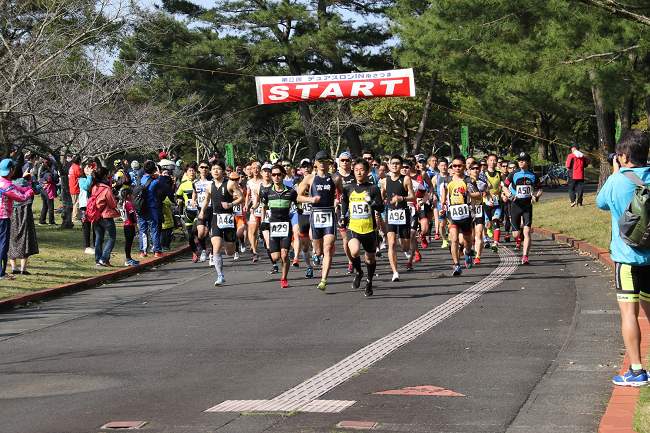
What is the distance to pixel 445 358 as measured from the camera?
275 inches

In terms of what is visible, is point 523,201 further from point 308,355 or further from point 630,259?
point 630,259

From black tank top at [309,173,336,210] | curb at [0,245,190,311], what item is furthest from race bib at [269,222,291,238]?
curb at [0,245,190,311]

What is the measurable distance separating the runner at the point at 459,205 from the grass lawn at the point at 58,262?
6341mm

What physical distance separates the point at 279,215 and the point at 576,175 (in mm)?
14787

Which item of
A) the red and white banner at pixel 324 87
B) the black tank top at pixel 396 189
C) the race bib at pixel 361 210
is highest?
the red and white banner at pixel 324 87

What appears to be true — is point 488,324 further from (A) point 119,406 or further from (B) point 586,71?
(B) point 586,71

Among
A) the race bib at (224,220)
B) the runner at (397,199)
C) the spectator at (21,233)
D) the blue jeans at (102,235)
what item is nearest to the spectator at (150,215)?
the blue jeans at (102,235)

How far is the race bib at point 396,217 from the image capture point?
41.6 ft

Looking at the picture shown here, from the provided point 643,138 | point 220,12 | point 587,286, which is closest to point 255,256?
point 587,286

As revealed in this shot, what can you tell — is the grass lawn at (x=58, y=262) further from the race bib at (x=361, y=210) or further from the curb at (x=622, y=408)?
the curb at (x=622, y=408)

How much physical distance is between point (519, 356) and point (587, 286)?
470 cm

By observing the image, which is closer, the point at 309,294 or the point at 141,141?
the point at 309,294

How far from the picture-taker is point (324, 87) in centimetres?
2945

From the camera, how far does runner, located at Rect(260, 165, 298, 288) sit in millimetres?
12273
